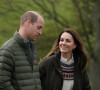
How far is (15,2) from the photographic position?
1359 cm

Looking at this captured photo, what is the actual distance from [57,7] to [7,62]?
12.4 metres

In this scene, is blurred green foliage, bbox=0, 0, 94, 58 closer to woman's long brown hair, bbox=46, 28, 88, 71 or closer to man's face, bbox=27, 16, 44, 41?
woman's long brown hair, bbox=46, 28, 88, 71

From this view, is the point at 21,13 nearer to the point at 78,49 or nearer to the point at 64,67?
the point at 78,49

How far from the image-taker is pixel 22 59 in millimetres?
3758

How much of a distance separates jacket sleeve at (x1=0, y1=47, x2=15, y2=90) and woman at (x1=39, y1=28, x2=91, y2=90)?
3.19 feet

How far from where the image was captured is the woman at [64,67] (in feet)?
14.9

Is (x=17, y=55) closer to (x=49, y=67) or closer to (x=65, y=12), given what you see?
(x=49, y=67)

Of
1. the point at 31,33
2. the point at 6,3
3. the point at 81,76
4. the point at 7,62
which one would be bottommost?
the point at 81,76

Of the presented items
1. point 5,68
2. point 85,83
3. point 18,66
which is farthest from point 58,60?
point 5,68

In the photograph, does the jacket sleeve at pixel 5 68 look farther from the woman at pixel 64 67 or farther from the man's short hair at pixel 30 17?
the woman at pixel 64 67

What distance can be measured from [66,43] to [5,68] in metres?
1.28

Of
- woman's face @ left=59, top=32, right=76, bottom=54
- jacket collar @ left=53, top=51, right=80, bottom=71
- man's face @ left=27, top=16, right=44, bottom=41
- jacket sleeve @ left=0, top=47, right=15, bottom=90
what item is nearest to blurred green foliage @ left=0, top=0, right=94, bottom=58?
jacket collar @ left=53, top=51, right=80, bottom=71

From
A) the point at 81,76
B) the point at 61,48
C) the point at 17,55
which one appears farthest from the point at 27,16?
the point at 81,76

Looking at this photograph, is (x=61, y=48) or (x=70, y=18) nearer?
(x=61, y=48)
